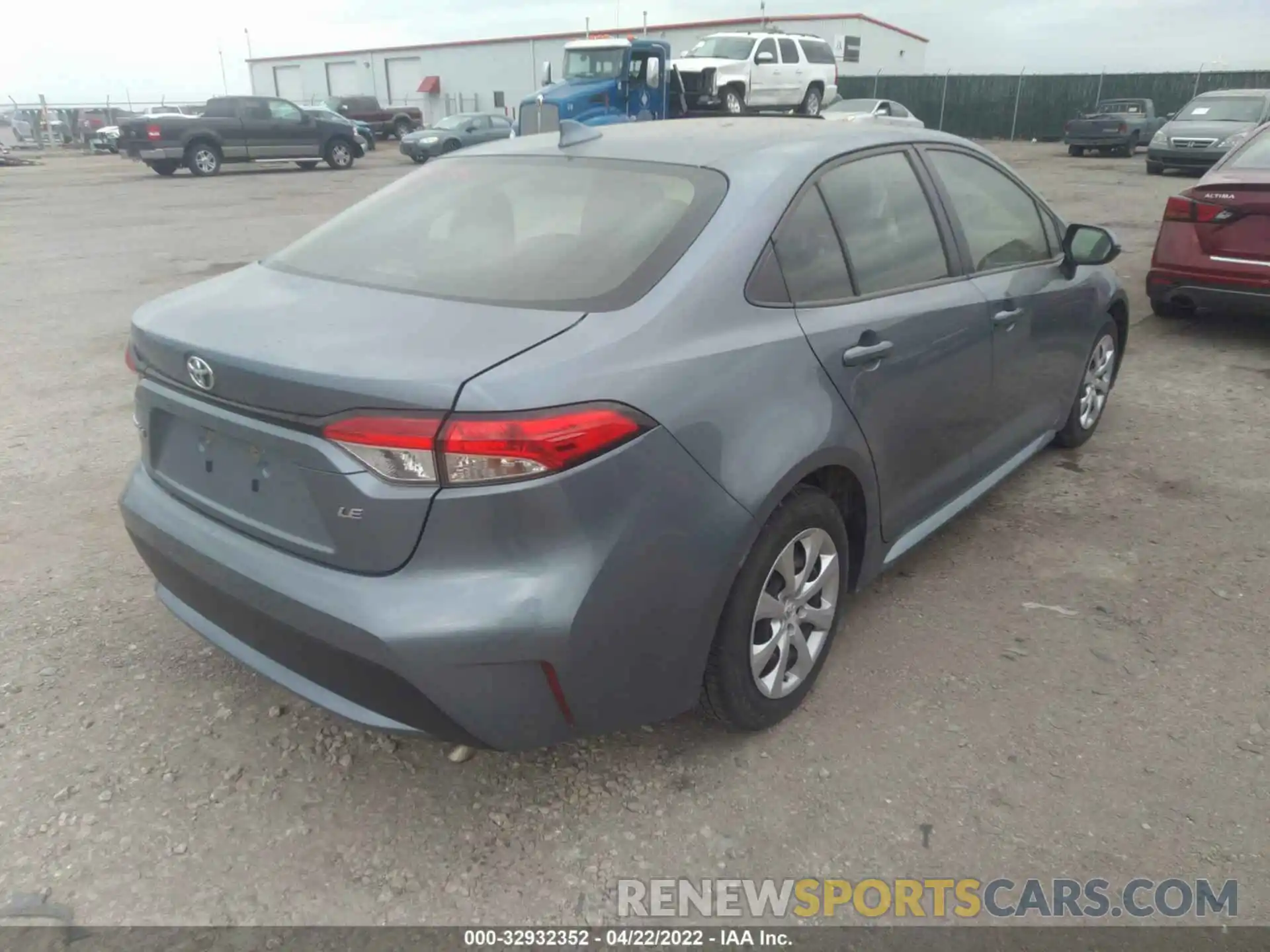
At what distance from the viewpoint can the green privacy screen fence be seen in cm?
3494

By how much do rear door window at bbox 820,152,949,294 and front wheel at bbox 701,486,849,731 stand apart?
77 cm

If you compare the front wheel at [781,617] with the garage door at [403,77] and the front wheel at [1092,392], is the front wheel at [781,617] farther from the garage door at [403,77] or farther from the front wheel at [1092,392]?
the garage door at [403,77]

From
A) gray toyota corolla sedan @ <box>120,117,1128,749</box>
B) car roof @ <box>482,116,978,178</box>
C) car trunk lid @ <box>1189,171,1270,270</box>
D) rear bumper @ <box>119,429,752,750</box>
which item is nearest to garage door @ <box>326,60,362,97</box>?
car trunk lid @ <box>1189,171,1270,270</box>

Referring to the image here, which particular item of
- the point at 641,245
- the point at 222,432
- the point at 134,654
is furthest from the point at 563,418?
the point at 134,654

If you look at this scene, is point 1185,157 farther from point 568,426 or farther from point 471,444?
point 471,444

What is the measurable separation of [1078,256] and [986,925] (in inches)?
117

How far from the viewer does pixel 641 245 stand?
2.51 m

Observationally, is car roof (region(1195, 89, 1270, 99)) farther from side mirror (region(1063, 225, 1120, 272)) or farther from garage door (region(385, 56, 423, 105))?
garage door (region(385, 56, 423, 105))

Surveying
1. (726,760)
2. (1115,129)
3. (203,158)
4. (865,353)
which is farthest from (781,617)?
(1115,129)

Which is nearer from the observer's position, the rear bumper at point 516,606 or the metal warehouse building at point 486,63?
the rear bumper at point 516,606

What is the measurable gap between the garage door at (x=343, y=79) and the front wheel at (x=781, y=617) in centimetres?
6086

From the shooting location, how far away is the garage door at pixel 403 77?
177 feet

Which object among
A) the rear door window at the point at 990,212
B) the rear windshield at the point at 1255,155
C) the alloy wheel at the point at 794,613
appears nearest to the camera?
the alloy wheel at the point at 794,613

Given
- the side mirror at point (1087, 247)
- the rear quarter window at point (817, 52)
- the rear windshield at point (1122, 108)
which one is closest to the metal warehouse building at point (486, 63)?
the rear quarter window at point (817, 52)
